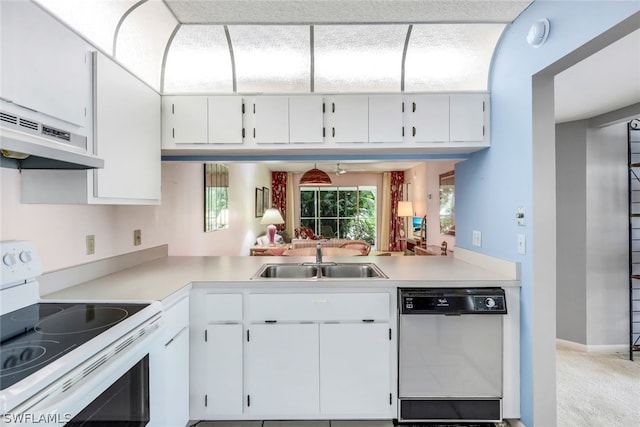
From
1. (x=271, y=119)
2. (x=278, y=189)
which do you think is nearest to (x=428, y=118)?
(x=271, y=119)

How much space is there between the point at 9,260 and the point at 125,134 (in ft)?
2.67

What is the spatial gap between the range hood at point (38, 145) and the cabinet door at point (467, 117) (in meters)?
2.14

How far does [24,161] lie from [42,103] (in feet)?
1.15

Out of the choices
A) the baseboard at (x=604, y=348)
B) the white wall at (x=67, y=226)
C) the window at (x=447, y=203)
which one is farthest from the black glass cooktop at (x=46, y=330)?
the window at (x=447, y=203)

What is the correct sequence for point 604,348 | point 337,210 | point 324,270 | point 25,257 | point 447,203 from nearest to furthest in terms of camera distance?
point 25,257 < point 324,270 < point 604,348 < point 447,203 < point 337,210

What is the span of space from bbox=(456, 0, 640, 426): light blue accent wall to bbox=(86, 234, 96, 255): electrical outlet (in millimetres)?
2547

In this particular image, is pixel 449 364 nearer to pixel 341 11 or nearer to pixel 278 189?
pixel 341 11

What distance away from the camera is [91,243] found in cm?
194

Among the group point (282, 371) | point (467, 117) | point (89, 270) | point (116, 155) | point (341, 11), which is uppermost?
point (341, 11)

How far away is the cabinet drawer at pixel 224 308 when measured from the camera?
1965mm

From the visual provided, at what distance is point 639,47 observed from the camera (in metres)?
1.85

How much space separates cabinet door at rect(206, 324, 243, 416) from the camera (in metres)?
1.96

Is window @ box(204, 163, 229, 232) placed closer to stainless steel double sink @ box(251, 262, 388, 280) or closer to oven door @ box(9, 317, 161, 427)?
stainless steel double sink @ box(251, 262, 388, 280)

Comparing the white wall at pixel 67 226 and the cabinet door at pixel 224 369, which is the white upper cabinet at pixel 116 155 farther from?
the cabinet door at pixel 224 369
